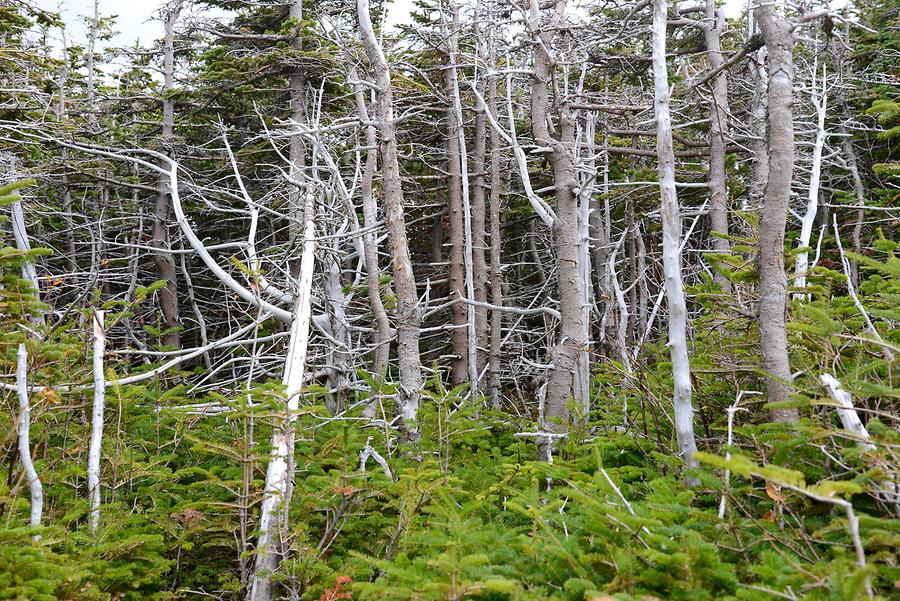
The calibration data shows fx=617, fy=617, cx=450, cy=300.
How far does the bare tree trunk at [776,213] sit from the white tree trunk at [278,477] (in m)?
3.81

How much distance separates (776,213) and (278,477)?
4814 millimetres

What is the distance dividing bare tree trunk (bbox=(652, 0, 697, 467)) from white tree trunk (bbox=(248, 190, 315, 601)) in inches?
126

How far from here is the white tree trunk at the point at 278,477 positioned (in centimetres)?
516

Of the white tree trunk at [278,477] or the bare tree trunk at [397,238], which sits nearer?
the white tree trunk at [278,477]

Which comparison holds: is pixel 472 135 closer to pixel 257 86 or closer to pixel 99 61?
pixel 257 86

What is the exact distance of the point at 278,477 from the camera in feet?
18.9

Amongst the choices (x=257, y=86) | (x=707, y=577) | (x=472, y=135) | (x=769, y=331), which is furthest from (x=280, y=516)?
(x=472, y=135)

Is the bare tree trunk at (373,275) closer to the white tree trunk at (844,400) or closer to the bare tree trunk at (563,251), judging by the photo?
the bare tree trunk at (563,251)

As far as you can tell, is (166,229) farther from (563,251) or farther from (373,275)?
(563,251)

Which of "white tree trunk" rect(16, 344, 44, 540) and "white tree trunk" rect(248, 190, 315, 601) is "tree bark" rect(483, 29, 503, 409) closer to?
"white tree trunk" rect(248, 190, 315, 601)

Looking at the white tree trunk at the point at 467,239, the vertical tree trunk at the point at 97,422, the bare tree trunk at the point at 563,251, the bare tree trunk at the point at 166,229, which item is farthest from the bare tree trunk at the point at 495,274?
the bare tree trunk at the point at 166,229

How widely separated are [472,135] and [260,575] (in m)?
10.7

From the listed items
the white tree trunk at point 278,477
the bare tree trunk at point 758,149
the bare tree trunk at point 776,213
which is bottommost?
the white tree trunk at point 278,477

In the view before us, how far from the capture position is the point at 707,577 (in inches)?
129
